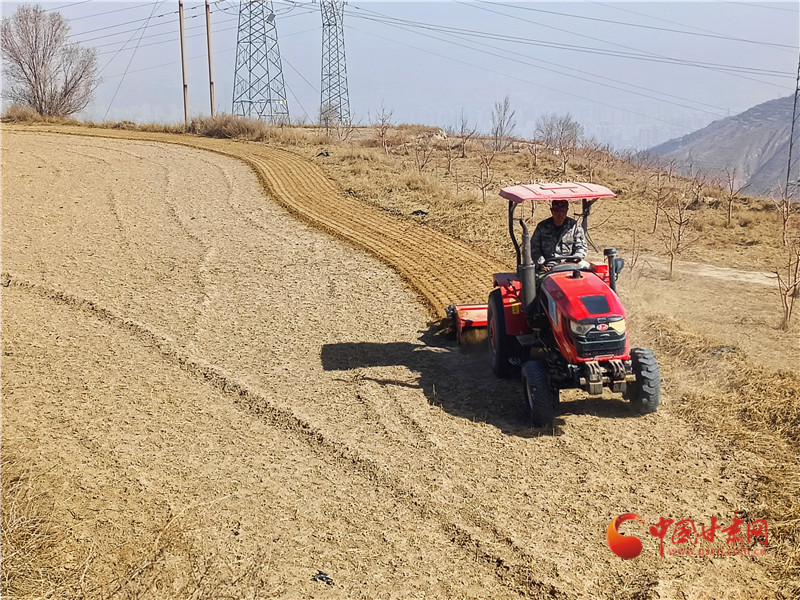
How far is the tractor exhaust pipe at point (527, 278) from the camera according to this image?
730 centimetres

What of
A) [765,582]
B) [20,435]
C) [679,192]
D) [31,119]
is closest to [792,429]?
[765,582]

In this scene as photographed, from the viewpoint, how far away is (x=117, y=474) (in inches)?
248

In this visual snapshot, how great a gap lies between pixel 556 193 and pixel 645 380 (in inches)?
82.4

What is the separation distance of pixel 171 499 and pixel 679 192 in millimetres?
20159

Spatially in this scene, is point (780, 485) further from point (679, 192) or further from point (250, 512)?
point (679, 192)

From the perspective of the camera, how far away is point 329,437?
6.96 m

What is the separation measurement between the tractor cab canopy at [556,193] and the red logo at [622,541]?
124 inches

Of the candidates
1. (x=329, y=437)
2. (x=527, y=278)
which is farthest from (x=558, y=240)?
(x=329, y=437)

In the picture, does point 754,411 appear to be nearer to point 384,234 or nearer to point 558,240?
point 558,240

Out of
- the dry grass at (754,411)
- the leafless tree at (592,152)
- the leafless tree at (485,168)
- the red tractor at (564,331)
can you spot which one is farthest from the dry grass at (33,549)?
the leafless tree at (592,152)

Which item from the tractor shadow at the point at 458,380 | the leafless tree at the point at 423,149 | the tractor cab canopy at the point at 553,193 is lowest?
the tractor shadow at the point at 458,380

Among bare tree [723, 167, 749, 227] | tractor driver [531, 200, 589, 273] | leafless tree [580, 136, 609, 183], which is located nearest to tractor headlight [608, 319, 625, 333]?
tractor driver [531, 200, 589, 273]

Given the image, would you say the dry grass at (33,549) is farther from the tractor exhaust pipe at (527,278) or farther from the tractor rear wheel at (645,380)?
the tractor rear wheel at (645,380)

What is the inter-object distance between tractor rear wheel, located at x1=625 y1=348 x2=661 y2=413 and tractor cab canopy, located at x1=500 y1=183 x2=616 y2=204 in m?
1.65
